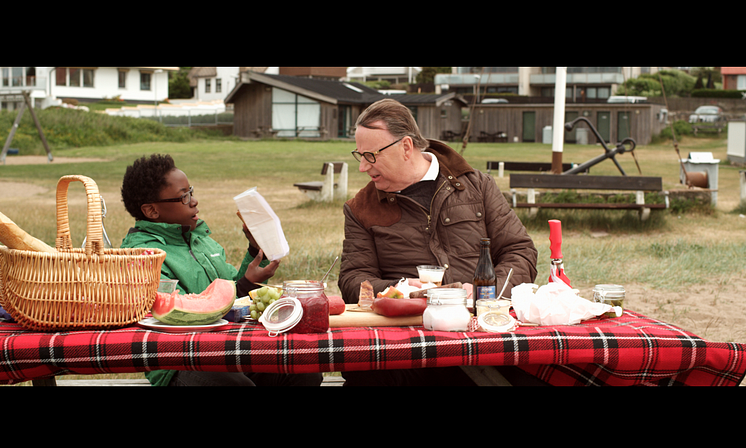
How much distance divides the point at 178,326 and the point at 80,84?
48.5 metres

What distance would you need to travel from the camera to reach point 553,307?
2.48m

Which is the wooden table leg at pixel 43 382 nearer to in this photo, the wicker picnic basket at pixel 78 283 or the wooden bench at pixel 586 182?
the wicker picnic basket at pixel 78 283

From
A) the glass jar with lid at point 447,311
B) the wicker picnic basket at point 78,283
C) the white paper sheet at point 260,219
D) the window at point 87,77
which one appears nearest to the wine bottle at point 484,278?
the glass jar with lid at point 447,311

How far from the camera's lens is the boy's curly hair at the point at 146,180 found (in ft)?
9.70

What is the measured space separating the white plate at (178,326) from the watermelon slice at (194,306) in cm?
2

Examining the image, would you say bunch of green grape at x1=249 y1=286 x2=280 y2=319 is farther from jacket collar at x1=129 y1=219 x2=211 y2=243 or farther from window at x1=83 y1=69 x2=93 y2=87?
window at x1=83 y1=69 x2=93 y2=87

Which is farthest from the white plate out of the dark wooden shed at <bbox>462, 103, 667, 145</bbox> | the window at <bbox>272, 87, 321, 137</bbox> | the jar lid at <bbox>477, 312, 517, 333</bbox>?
the dark wooden shed at <bbox>462, 103, 667, 145</bbox>

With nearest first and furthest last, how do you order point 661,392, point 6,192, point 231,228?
point 661,392 → point 231,228 → point 6,192

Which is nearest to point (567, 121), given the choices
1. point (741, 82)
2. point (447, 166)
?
point (741, 82)

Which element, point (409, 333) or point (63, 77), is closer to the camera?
point (409, 333)

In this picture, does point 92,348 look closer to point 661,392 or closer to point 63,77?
point 661,392

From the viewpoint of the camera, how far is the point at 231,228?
33.6 feet
